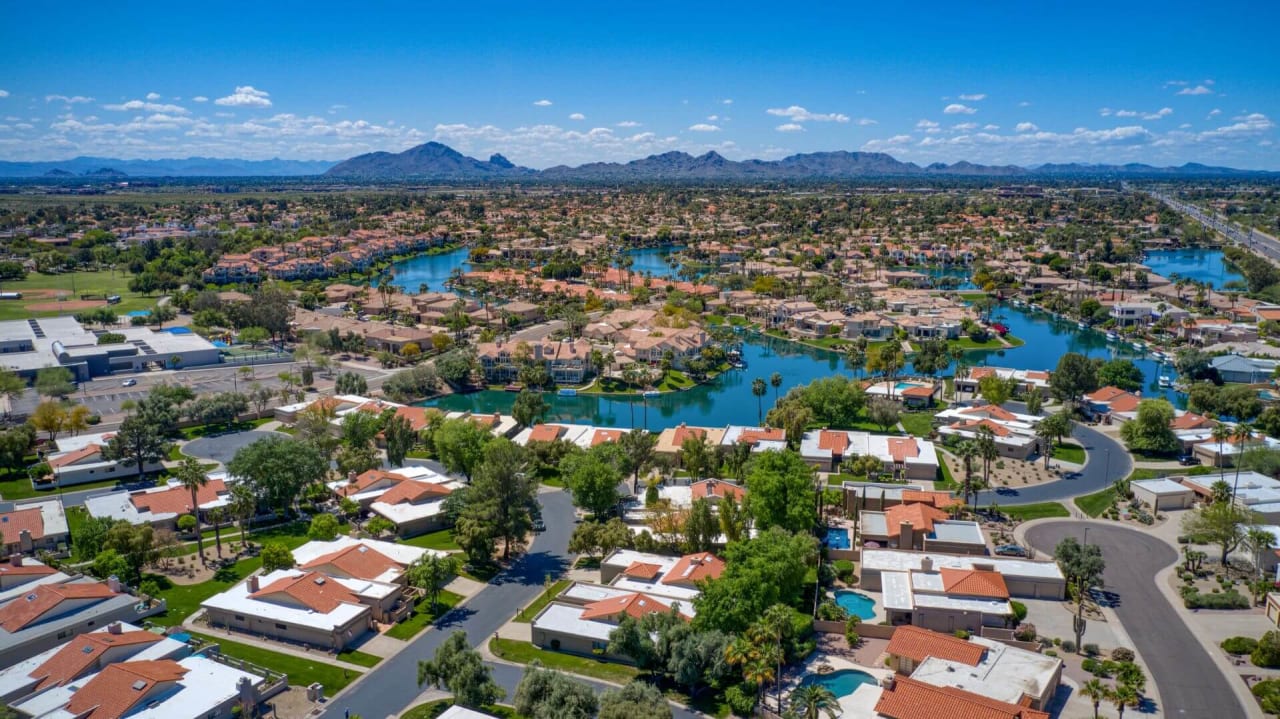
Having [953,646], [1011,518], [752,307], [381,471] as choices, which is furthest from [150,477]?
[752,307]

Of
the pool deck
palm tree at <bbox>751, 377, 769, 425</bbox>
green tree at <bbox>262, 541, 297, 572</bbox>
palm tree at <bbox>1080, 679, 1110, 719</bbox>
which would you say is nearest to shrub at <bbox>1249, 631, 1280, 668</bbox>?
palm tree at <bbox>1080, 679, 1110, 719</bbox>

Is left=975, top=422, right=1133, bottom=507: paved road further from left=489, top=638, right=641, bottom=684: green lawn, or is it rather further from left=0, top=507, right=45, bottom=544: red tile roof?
left=0, top=507, right=45, bottom=544: red tile roof

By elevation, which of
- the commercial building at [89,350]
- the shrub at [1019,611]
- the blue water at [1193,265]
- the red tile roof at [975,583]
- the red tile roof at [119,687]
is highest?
the blue water at [1193,265]

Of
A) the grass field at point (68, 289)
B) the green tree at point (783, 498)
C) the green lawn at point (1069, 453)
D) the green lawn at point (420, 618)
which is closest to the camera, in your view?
the green lawn at point (420, 618)

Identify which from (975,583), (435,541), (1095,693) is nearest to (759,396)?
(435,541)

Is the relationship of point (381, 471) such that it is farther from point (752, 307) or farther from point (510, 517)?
point (752, 307)

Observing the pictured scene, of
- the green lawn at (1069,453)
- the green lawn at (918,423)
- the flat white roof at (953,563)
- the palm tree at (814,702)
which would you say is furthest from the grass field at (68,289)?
the green lawn at (1069,453)

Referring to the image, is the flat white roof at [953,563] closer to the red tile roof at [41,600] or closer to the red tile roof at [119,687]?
the red tile roof at [119,687]
